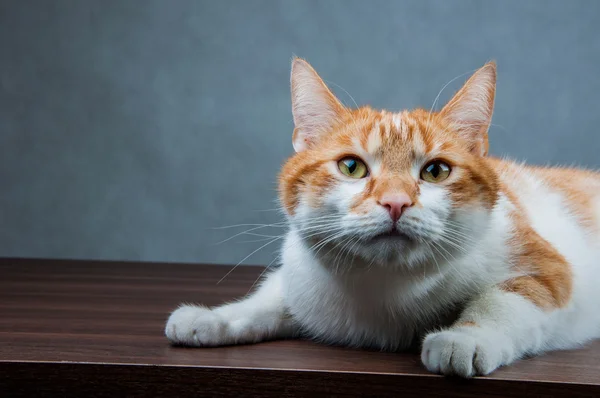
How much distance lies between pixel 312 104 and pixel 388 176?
0.24m

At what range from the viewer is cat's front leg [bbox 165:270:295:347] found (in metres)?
1.04

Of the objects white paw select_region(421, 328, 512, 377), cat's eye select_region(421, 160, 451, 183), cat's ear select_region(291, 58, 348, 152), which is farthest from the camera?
cat's ear select_region(291, 58, 348, 152)

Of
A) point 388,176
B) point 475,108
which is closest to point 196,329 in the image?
point 388,176

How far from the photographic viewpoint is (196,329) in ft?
3.40

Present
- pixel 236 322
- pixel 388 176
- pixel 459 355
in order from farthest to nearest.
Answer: pixel 236 322
pixel 388 176
pixel 459 355

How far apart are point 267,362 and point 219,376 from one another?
3.0 inches

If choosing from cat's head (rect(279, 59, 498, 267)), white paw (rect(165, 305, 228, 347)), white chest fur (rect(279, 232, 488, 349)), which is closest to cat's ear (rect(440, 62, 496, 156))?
cat's head (rect(279, 59, 498, 267))

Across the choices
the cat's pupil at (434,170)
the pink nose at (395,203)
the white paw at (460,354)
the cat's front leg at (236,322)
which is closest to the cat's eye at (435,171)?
the cat's pupil at (434,170)

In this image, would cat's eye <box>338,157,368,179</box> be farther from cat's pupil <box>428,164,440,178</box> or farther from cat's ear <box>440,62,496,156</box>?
cat's ear <box>440,62,496,156</box>

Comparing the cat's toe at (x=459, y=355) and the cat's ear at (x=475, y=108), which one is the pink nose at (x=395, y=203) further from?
the cat's ear at (x=475, y=108)

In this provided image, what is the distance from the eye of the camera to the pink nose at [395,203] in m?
0.89

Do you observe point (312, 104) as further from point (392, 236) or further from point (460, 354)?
point (460, 354)

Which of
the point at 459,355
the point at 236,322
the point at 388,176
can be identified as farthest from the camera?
the point at 236,322

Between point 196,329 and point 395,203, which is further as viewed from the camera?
point 196,329
